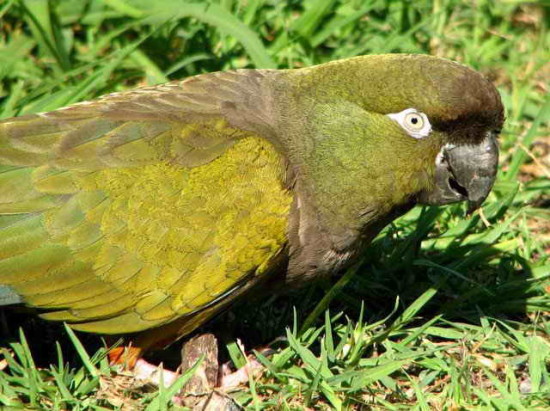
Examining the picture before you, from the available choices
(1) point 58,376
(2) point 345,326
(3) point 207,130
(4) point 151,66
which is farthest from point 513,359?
(4) point 151,66

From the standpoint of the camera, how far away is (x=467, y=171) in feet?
14.0

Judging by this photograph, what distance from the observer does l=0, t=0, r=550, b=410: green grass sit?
166 inches

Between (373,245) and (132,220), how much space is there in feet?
5.14

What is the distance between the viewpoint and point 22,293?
4.05 metres

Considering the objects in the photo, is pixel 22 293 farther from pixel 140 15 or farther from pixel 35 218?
pixel 140 15

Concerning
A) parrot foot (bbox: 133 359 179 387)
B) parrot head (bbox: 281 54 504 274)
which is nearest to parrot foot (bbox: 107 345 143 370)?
parrot foot (bbox: 133 359 179 387)

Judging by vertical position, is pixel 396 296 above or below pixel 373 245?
below

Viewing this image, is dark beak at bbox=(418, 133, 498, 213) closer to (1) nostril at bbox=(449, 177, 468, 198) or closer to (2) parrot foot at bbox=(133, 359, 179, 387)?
(1) nostril at bbox=(449, 177, 468, 198)

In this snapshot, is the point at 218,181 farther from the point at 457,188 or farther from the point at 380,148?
the point at 457,188

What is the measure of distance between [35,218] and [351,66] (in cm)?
153

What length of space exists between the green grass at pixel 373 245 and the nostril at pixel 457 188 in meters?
0.56

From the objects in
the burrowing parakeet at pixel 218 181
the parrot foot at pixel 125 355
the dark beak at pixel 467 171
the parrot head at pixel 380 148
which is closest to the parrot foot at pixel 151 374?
the parrot foot at pixel 125 355

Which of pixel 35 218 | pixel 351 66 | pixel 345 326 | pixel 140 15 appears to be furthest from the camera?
pixel 140 15

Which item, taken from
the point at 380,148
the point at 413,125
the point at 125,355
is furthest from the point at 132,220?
the point at 413,125
